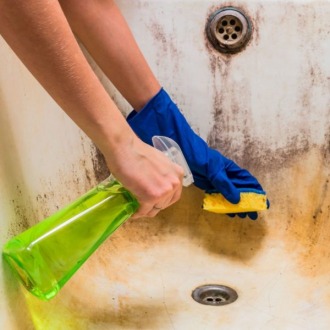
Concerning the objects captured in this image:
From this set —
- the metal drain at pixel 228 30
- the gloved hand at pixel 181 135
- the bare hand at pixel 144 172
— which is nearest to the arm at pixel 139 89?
the gloved hand at pixel 181 135

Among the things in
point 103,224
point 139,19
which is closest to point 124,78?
point 139,19

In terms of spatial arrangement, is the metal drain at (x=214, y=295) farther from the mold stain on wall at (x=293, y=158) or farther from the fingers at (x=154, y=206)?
the fingers at (x=154, y=206)

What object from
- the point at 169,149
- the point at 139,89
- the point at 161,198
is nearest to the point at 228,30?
the point at 139,89

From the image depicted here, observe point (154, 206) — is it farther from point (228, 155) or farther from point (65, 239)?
point (228, 155)

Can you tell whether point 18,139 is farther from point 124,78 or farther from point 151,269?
point 151,269

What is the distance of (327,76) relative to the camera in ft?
2.76

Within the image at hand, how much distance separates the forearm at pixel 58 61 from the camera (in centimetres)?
43

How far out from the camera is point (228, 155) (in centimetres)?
90

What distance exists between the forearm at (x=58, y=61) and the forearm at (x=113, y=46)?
27 cm

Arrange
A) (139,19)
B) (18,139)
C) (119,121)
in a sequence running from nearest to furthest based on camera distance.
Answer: (119,121) → (18,139) → (139,19)

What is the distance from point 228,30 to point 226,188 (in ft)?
0.76

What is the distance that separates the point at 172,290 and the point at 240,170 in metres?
0.20

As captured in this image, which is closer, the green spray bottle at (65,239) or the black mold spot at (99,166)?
the green spray bottle at (65,239)

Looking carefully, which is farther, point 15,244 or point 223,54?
point 223,54
